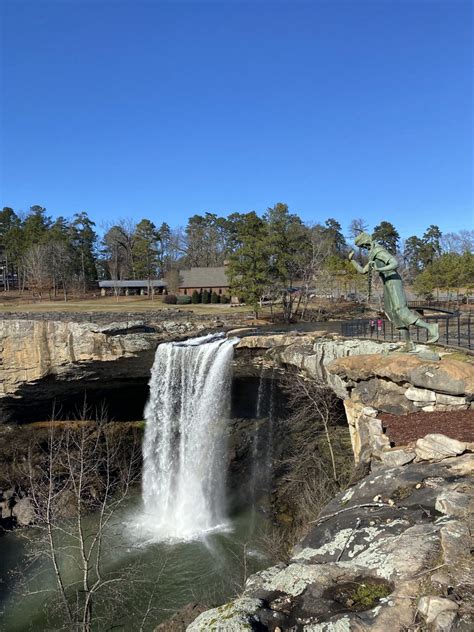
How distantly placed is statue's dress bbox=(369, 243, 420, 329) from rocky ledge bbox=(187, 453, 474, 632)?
4.77 m

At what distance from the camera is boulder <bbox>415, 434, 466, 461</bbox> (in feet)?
22.6

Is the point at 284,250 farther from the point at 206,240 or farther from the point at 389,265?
the point at 206,240

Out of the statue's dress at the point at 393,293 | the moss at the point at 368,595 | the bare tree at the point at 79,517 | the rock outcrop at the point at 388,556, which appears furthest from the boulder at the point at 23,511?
the moss at the point at 368,595

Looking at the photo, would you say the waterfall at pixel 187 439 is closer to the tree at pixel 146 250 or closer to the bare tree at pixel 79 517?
the bare tree at pixel 79 517

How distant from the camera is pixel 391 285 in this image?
10.1 metres

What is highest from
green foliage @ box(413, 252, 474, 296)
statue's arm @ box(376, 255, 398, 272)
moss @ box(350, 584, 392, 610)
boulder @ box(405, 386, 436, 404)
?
green foliage @ box(413, 252, 474, 296)

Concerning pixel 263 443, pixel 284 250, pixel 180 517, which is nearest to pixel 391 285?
pixel 263 443

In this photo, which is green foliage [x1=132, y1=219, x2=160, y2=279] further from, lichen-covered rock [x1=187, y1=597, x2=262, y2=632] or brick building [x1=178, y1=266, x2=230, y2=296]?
lichen-covered rock [x1=187, y1=597, x2=262, y2=632]

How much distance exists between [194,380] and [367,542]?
40.1ft

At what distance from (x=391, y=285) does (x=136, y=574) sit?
36.1 feet

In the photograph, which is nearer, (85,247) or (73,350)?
(73,350)

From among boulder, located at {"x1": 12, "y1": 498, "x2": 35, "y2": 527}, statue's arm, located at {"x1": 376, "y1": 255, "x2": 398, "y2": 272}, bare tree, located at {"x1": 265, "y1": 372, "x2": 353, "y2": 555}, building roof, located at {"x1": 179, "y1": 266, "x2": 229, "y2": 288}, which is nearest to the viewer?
statue's arm, located at {"x1": 376, "y1": 255, "x2": 398, "y2": 272}

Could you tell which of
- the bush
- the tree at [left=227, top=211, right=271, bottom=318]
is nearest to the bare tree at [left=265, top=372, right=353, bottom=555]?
the tree at [left=227, top=211, right=271, bottom=318]

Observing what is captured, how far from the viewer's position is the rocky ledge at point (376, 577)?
3490mm
